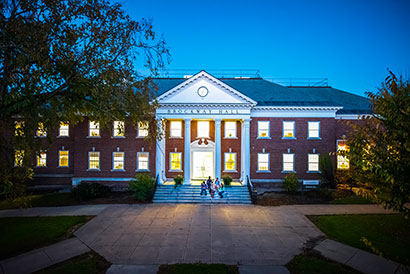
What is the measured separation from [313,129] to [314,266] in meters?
16.1

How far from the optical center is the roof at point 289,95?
74.1 feet

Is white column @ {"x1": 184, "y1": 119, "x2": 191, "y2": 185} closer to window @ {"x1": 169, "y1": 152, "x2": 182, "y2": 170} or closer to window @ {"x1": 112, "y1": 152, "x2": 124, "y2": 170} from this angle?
window @ {"x1": 169, "y1": 152, "x2": 182, "y2": 170}

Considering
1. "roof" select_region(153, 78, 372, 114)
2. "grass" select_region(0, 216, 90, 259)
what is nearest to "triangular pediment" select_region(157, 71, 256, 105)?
"roof" select_region(153, 78, 372, 114)

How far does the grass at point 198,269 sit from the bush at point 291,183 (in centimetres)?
1286

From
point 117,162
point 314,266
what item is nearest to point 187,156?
point 117,162

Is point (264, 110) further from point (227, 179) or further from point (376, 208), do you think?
point (376, 208)

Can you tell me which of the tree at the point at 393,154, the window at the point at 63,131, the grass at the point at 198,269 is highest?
the window at the point at 63,131

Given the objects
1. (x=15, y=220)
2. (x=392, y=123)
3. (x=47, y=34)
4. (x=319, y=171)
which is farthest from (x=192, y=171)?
(x=392, y=123)

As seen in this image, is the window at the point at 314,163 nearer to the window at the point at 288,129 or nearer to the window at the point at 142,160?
the window at the point at 288,129

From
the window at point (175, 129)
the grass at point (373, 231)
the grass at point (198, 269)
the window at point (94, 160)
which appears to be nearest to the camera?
the grass at point (198, 269)

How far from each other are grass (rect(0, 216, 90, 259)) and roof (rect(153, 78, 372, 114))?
44.2 feet

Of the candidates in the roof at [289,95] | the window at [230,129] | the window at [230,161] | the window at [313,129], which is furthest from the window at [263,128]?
the window at [313,129]

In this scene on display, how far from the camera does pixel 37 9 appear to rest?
8.29m

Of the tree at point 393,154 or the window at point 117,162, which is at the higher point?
the tree at point 393,154
